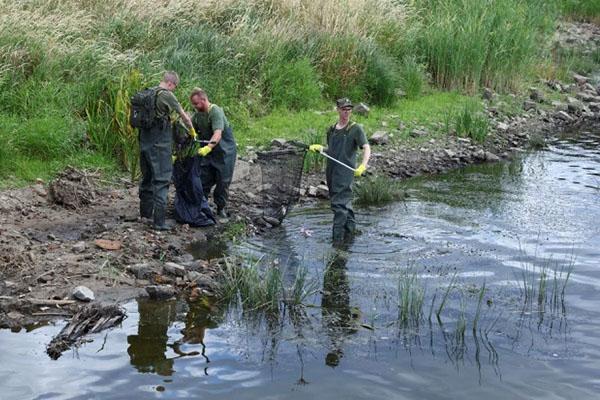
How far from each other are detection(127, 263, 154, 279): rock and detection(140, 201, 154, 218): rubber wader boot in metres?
1.86

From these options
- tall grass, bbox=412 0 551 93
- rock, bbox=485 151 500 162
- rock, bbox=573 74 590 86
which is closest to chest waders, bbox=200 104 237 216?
rock, bbox=485 151 500 162

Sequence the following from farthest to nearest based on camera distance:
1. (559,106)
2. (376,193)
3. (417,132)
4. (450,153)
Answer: (559,106) → (417,132) → (450,153) → (376,193)

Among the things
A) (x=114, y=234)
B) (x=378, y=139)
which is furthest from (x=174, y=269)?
(x=378, y=139)

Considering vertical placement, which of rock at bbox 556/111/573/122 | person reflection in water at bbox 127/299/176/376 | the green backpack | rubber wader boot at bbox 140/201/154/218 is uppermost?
the green backpack

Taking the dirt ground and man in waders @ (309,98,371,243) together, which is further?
man in waders @ (309,98,371,243)

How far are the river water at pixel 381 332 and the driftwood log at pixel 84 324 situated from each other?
0.30ft

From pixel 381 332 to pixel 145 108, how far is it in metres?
4.14

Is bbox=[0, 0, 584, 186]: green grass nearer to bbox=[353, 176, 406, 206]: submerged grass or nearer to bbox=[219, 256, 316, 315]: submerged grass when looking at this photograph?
bbox=[353, 176, 406, 206]: submerged grass

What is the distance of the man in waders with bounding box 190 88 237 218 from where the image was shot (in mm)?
12531

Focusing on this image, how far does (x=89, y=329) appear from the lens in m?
9.09

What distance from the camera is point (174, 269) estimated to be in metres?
10.5

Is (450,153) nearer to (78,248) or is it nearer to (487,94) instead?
(487,94)

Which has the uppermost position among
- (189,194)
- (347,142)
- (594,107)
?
(347,142)

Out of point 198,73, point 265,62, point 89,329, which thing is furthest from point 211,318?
point 265,62
